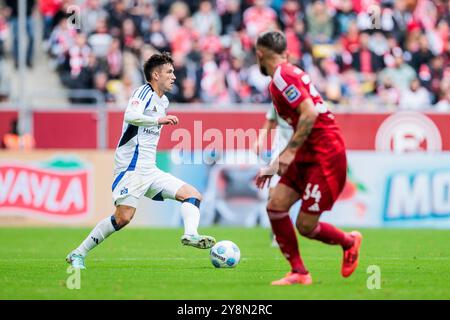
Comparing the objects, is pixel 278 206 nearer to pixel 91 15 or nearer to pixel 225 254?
pixel 225 254

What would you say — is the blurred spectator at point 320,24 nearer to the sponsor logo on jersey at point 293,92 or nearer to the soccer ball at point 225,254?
the soccer ball at point 225,254

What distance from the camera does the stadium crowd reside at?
25.3m

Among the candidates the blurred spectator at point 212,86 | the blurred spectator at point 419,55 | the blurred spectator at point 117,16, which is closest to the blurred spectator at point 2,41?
the blurred spectator at point 117,16

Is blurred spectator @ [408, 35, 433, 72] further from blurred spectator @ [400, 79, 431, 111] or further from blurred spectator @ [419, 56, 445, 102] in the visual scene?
blurred spectator @ [400, 79, 431, 111]

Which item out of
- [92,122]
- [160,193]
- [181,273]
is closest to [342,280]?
[181,273]

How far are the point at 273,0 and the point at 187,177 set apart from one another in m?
7.44

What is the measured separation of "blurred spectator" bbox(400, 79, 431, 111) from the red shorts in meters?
14.8

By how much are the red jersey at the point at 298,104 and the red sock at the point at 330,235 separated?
0.68 metres

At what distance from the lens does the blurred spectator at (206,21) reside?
26.6 meters

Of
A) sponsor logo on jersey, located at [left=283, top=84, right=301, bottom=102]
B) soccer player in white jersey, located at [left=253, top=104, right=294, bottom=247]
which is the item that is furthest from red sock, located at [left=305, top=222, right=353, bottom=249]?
soccer player in white jersey, located at [left=253, top=104, right=294, bottom=247]

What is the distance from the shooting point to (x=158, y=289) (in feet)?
34.3

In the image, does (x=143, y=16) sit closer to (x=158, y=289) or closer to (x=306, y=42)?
(x=306, y=42)

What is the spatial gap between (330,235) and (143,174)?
2877mm

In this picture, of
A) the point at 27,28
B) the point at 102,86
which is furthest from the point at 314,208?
the point at 27,28
